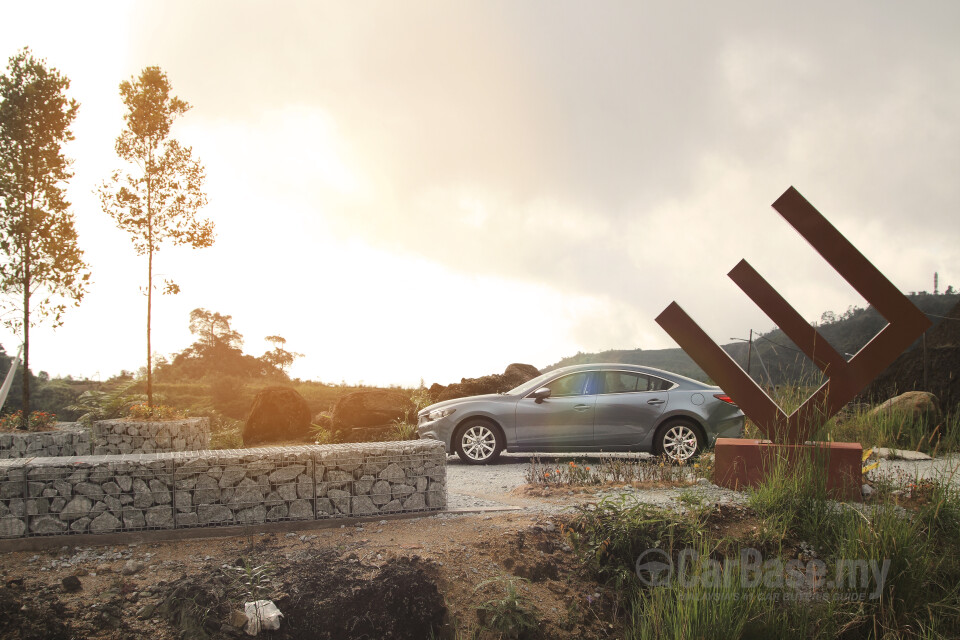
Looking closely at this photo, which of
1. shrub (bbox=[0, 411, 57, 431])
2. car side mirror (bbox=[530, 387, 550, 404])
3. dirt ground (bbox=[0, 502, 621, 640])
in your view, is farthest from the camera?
shrub (bbox=[0, 411, 57, 431])

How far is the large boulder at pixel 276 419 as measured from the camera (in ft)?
51.5

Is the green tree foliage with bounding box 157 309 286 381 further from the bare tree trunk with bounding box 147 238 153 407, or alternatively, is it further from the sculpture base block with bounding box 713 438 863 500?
the sculpture base block with bounding box 713 438 863 500

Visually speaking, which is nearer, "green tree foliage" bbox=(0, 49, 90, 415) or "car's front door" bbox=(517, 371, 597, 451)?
"car's front door" bbox=(517, 371, 597, 451)

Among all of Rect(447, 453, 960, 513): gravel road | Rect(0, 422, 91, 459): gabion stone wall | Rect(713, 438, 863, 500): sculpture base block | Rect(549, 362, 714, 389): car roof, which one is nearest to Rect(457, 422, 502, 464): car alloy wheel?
Rect(447, 453, 960, 513): gravel road

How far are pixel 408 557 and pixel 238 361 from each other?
23.3 meters

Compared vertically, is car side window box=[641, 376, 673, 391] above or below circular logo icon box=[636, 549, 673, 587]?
above

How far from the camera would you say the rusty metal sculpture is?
7395mm

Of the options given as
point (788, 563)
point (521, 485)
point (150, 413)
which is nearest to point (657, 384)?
point (521, 485)

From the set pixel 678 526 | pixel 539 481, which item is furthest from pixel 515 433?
pixel 678 526

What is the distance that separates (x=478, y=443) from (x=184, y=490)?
4.91m

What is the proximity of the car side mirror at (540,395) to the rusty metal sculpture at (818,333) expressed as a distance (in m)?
3.31

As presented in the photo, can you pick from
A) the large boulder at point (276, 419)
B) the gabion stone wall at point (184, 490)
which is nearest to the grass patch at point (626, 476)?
the gabion stone wall at point (184, 490)

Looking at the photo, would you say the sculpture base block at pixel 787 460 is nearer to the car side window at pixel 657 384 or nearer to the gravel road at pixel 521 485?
the gravel road at pixel 521 485

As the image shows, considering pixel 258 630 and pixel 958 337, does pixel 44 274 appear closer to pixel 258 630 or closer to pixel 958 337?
pixel 258 630
